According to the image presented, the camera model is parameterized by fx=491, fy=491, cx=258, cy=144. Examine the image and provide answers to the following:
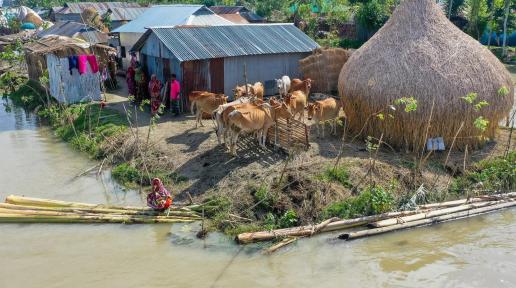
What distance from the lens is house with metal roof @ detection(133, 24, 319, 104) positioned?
1577cm

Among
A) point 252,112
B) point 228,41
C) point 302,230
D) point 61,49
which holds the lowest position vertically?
point 302,230

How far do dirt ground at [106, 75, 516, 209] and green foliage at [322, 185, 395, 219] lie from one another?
15.7 inches

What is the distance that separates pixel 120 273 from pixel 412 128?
7.51 meters

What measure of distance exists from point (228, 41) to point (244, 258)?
9991 millimetres

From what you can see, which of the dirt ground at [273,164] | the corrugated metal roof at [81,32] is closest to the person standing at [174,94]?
the dirt ground at [273,164]

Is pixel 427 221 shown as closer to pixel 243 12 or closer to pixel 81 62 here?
pixel 81 62

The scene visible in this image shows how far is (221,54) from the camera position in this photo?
1598 centimetres

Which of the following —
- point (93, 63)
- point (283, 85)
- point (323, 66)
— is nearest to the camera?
point (283, 85)

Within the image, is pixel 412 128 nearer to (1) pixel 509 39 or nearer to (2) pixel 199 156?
(2) pixel 199 156

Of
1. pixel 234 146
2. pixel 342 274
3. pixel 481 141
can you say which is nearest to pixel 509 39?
pixel 481 141

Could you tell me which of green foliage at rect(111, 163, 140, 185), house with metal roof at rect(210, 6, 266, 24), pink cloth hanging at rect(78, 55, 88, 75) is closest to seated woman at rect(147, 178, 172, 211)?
green foliage at rect(111, 163, 140, 185)

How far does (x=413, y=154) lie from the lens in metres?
12.0

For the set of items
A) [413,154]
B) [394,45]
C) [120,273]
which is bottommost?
[120,273]

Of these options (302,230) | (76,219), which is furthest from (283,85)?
(76,219)
